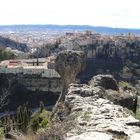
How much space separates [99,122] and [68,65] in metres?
10.9

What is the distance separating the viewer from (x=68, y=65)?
19.6m

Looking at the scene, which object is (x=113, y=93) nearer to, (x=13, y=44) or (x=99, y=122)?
(x=99, y=122)

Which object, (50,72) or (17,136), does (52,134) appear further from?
(50,72)

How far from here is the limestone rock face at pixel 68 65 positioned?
64.3 ft

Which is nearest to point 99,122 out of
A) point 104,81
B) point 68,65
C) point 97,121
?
point 97,121

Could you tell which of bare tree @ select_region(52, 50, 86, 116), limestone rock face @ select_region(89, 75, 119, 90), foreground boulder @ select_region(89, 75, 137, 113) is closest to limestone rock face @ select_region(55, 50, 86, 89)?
bare tree @ select_region(52, 50, 86, 116)

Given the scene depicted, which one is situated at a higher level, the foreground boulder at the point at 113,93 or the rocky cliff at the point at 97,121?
the rocky cliff at the point at 97,121

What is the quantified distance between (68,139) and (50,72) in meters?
50.4

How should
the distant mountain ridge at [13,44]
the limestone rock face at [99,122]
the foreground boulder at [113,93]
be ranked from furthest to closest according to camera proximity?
the distant mountain ridge at [13,44] → the foreground boulder at [113,93] → the limestone rock face at [99,122]

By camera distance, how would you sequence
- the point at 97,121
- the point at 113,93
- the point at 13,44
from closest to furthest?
1. the point at 97,121
2. the point at 113,93
3. the point at 13,44

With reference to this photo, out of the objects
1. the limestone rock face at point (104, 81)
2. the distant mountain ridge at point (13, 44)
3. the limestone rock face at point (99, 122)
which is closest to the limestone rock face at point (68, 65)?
the limestone rock face at point (104, 81)

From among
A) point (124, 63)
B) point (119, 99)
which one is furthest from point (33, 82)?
point (119, 99)

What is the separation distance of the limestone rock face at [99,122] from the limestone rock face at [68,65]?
7733 mm

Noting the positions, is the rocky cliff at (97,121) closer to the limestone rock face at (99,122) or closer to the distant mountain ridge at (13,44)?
the limestone rock face at (99,122)
